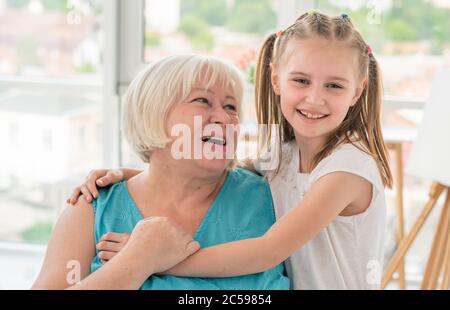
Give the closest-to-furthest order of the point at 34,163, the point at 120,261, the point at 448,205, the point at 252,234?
the point at 120,261 → the point at 252,234 → the point at 448,205 → the point at 34,163

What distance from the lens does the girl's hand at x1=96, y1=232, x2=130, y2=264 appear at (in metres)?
1.25

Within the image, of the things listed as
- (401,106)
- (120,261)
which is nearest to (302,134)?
(120,261)

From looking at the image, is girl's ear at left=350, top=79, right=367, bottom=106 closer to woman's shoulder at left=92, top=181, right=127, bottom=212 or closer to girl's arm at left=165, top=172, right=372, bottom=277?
girl's arm at left=165, top=172, right=372, bottom=277

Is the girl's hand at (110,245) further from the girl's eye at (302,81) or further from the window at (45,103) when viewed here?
the window at (45,103)

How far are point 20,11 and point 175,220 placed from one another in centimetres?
Answer: 177

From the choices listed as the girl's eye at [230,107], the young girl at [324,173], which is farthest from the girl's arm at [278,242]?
the girl's eye at [230,107]

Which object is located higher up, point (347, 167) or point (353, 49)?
point (353, 49)

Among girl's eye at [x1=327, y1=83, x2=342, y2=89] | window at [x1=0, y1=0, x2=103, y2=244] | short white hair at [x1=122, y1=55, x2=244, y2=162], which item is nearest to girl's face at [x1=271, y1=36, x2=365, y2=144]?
girl's eye at [x1=327, y1=83, x2=342, y2=89]

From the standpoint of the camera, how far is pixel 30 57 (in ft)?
9.27

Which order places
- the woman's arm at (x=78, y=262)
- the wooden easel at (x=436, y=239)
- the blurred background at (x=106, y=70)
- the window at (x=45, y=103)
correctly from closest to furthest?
the woman's arm at (x=78, y=262) → the wooden easel at (x=436, y=239) → the blurred background at (x=106, y=70) → the window at (x=45, y=103)

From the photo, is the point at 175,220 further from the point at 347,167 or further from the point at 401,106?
the point at 401,106

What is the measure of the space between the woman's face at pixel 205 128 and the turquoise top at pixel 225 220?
9cm

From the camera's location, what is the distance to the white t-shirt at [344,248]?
1313 millimetres

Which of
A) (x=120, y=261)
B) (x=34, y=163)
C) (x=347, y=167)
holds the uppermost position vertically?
(x=347, y=167)
